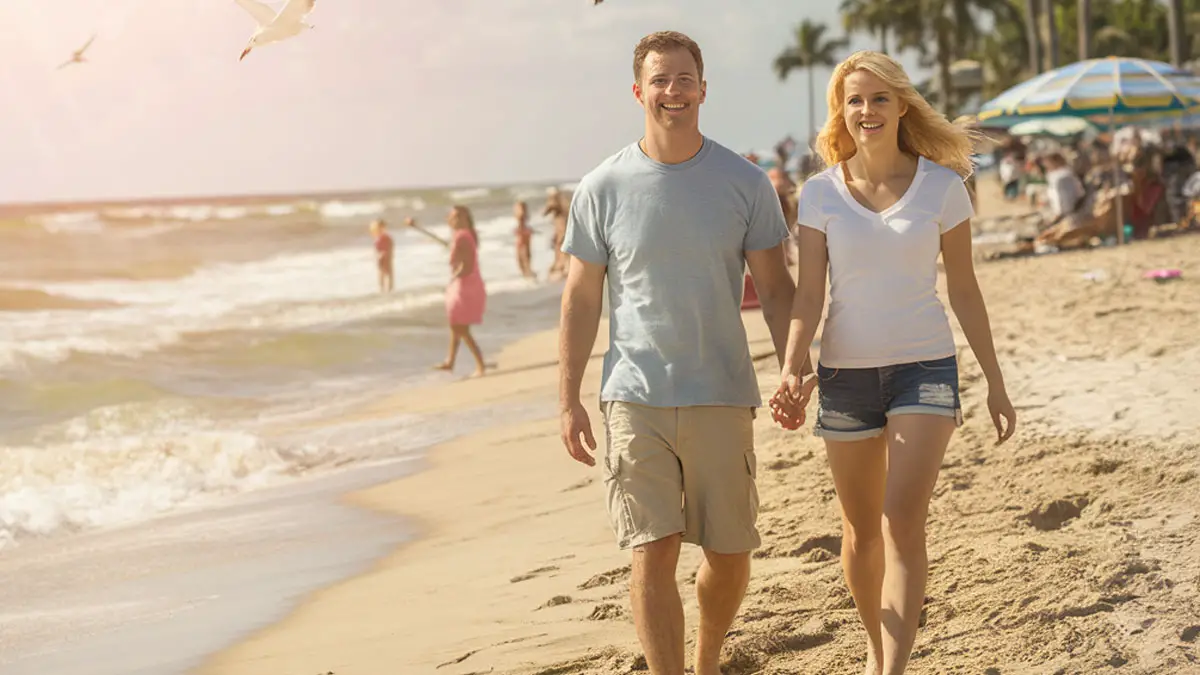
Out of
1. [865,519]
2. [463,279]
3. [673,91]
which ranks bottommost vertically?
[865,519]

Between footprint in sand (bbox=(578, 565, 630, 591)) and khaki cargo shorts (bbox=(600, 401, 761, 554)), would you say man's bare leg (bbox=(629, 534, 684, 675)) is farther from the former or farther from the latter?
footprint in sand (bbox=(578, 565, 630, 591))

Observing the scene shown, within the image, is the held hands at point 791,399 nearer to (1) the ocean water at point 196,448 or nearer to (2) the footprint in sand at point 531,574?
(2) the footprint in sand at point 531,574

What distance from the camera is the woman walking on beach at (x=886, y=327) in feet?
11.5

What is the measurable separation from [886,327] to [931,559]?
1681 mm

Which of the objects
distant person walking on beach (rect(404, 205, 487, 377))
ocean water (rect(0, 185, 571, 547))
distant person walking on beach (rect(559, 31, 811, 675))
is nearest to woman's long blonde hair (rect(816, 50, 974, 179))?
distant person walking on beach (rect(559, 31, 811, 675))

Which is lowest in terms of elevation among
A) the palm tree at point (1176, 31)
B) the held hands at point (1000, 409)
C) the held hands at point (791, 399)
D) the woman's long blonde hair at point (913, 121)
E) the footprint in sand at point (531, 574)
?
the footprint in sand at point (531, 574)

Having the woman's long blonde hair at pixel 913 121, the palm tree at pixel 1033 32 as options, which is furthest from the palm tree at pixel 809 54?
the woman's long blonde hair at pixel 913 121

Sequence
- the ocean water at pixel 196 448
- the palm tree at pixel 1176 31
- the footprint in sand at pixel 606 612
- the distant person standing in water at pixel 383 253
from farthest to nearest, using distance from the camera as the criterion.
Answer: the palm tree at pixel 1176 31 → the distant person standing in water at pixel 383 253 → the ocean water at pixel 196 448 → the footprint in sand at pixel 606 612

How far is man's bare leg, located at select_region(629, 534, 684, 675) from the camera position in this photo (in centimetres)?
359

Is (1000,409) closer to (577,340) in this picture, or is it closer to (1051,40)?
(577,340)

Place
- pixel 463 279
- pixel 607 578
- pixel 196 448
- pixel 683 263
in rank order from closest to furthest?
1. pixel 683 263
2. pixel 607 578
3. pixel 196 448
4. pixel 463 279

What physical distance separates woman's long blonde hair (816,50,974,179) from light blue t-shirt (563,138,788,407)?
366mm

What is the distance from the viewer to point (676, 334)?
3.59 meters

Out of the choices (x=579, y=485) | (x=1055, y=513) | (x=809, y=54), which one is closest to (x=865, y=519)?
(x=1055, y=513)
